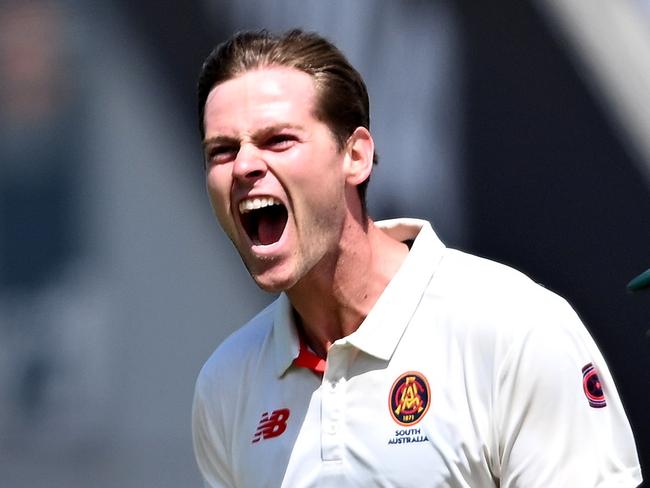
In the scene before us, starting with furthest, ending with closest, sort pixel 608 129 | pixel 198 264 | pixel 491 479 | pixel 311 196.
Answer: pixel 198 264
pixel 608 129
pixel 311 196
pixel 491 479

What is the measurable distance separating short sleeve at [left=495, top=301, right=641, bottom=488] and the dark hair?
1.90 feet

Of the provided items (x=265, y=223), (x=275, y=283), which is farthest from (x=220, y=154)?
(x=275, y=283)

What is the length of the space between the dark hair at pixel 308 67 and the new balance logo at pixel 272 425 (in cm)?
48

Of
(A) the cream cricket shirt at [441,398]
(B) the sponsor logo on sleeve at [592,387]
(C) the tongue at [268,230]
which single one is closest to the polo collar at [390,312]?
(A) the cream cricket shirt at [441,398]

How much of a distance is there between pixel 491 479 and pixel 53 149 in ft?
7.87

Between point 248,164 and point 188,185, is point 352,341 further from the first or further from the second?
point 188,185

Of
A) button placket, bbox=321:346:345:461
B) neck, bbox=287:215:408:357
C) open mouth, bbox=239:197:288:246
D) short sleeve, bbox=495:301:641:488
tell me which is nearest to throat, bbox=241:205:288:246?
open mouth, bbox=239:197:288:246

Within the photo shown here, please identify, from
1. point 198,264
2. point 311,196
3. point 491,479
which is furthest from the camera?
point 198,264

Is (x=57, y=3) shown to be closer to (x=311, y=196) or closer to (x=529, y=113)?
(x=529, y=113)

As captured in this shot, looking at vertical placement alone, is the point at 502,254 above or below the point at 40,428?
above

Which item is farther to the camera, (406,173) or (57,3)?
(57,3)

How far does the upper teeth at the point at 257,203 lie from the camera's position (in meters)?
2.73

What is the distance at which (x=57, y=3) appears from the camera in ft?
14.7

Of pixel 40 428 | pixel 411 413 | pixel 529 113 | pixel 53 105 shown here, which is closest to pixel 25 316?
pixel 40 428
